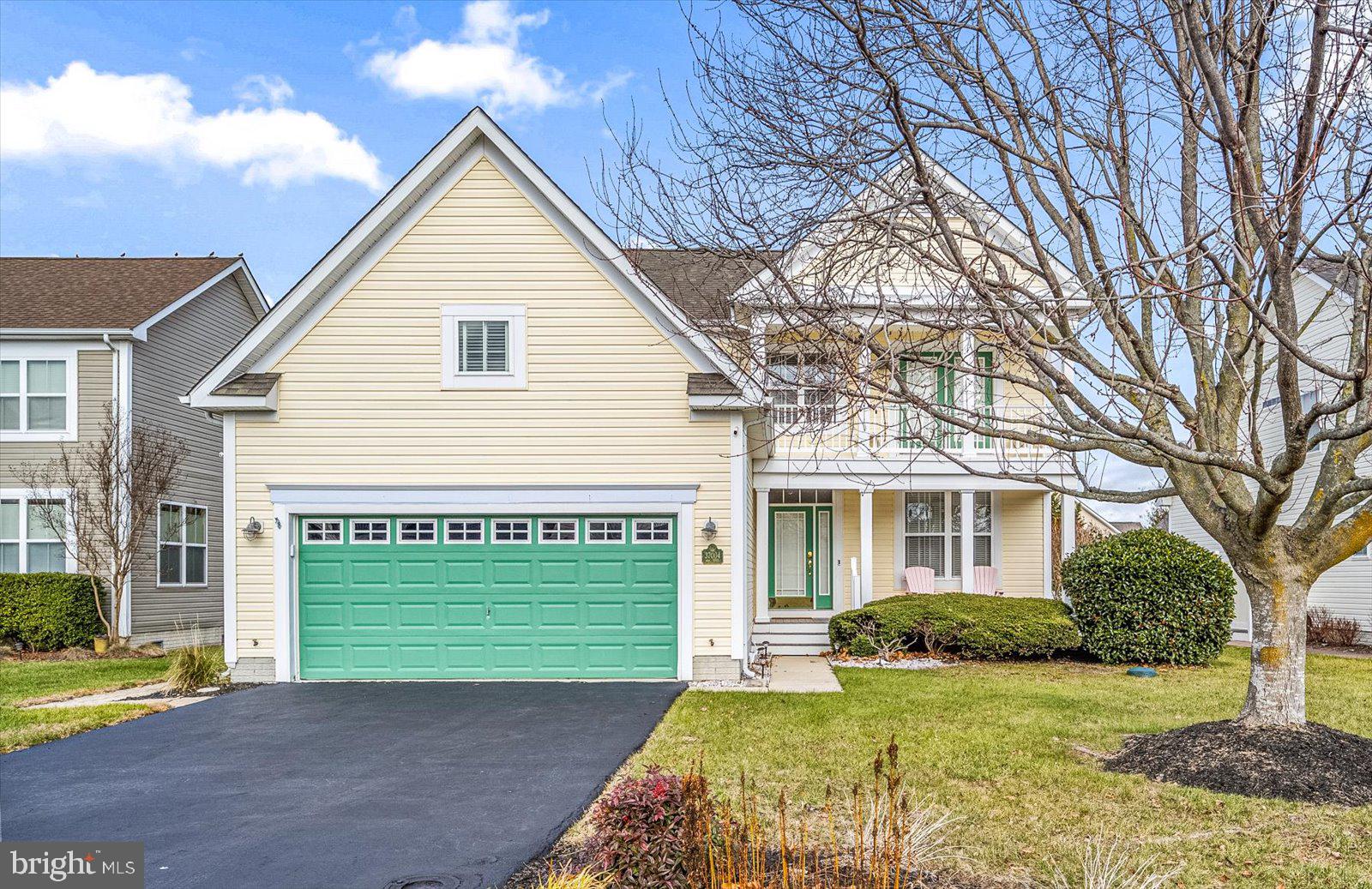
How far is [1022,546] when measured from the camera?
19344mm

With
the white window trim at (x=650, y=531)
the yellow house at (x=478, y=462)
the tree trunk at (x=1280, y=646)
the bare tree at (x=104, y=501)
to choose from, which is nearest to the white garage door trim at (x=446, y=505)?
the yellow house at (x=478, y=462)

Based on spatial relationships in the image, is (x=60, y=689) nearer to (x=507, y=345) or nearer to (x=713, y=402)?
(x=507, y=345)

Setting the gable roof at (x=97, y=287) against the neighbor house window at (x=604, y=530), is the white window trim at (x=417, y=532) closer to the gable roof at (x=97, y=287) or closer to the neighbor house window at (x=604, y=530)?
the neighbor house window at (x=604, y=530)

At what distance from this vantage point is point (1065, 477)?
18625mm

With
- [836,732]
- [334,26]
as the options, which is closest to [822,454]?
[836,732]

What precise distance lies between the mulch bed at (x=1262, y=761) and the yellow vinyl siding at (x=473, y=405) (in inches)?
257

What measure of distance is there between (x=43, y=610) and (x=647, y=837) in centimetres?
1768

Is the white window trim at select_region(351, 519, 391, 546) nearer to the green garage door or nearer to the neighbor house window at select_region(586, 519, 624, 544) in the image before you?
the green garage door

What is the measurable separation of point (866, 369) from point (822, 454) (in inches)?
485

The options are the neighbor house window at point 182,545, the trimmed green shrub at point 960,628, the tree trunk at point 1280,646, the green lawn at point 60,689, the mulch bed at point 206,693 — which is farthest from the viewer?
the neighbor house window at point 182,545

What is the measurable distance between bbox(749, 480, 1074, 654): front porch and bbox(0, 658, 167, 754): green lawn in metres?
10.9

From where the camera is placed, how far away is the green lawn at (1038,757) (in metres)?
5.89

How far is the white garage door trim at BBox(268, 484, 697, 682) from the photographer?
43.9 ft

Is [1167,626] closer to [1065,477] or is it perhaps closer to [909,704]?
[1065,477]
